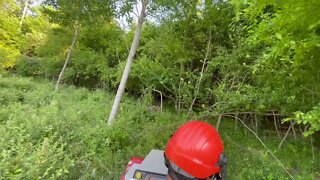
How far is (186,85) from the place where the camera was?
677 centimetres

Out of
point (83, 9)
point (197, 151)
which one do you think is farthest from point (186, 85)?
point (197, 151)

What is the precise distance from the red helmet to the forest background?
911 mm

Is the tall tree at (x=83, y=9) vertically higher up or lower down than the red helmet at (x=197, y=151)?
higher up

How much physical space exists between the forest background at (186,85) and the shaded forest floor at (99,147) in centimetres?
2

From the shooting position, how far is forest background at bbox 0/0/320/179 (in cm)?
251

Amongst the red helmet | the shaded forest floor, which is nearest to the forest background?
the shaded forest floor

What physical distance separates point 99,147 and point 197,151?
133 inches

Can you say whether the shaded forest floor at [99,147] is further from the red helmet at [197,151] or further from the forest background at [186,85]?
the red helmet at [197,151]

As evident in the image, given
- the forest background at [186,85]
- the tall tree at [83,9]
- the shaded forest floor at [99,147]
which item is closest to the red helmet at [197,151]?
the forest background at [186,85]

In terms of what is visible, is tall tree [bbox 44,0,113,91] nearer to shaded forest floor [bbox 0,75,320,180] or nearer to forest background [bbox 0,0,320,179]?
forest background [bbox 0,0,320,179]

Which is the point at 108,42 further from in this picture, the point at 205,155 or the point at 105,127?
the point at 205,155

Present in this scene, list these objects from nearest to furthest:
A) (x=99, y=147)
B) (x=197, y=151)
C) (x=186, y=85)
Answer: (x=197, y=151)
(x=99, y=147)
(x=186, y=85)

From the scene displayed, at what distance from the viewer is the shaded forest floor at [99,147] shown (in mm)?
2869

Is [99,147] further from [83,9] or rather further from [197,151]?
[83,9]
